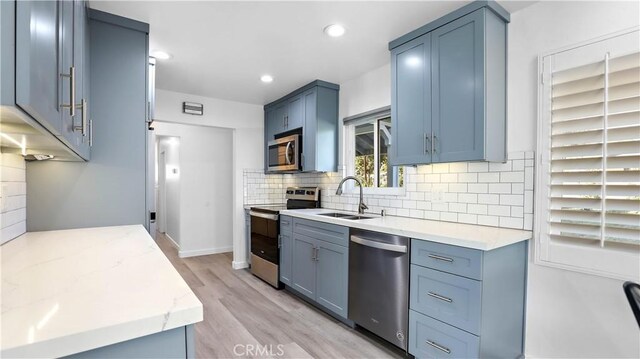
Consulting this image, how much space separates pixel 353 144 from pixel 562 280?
2.22 meters

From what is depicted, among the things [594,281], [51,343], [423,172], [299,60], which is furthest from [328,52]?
[51,343]

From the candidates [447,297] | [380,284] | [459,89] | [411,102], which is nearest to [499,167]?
[459,89]

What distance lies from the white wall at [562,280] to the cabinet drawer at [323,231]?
1.30 meters

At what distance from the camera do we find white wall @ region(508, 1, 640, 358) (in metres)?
1.62

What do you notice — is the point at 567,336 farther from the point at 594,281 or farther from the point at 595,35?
the point at 595,35

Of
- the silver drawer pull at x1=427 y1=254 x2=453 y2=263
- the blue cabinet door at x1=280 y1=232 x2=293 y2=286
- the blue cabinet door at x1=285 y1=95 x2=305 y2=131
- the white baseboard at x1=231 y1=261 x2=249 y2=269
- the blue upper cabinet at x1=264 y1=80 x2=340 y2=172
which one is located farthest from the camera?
the white baseboard at x1=231 y1=261 x2=249 y2=269

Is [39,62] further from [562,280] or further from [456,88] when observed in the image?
[562,280]

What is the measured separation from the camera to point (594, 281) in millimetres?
1701

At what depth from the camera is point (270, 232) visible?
3586 mm

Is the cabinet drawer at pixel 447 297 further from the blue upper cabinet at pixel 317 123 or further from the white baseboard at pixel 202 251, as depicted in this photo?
the white baseboard at pixel 202 251

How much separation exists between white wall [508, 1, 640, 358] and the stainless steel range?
2.35 m

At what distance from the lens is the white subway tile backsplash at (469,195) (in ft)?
6.52

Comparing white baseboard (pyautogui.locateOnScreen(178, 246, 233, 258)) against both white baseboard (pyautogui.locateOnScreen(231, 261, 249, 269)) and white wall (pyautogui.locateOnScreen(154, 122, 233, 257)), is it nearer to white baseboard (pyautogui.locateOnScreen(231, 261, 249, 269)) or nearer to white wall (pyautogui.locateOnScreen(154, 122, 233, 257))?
white wall (pyautogui.locateOnScreen(154, 122, 233, 257))

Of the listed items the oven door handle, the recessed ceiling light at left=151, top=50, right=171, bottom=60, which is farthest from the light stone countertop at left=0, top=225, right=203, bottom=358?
the oven door handle
